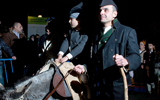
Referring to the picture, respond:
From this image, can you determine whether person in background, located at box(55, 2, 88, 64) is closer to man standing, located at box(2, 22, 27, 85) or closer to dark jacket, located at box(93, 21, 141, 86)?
dark jacket, located at box(93, 21, 141, 86)

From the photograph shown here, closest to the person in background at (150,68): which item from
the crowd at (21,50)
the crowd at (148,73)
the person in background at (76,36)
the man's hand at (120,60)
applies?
the crowd at (148,73)

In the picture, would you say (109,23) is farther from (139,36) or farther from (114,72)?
(139,36)

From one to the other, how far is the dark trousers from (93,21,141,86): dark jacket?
5cm

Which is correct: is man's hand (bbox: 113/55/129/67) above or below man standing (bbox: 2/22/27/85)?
above

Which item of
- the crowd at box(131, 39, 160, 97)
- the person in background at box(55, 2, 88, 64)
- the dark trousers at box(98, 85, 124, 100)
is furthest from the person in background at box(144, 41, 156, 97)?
the dark trousers at box(98, 85, 124, 100)

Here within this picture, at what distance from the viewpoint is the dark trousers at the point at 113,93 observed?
154 cm

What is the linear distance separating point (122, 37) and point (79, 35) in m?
1.26

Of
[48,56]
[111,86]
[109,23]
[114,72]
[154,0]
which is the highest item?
[154,0]

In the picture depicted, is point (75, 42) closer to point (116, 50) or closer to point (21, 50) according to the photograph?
point (116, 50)

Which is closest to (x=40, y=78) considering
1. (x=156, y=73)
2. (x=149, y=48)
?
(x=156, y=73)

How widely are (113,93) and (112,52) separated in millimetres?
466

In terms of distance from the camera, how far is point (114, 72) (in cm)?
158

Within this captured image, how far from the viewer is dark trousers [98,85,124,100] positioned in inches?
60.5

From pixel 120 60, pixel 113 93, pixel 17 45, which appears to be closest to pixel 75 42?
pixel 113 93
